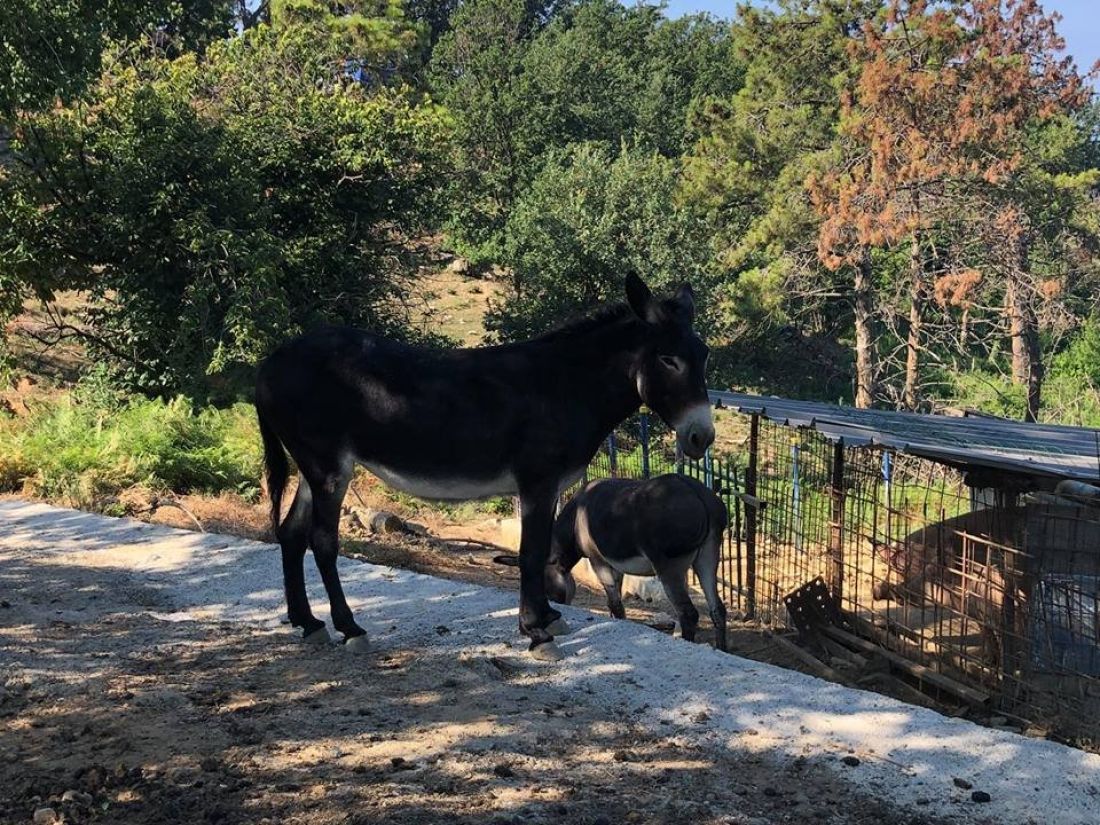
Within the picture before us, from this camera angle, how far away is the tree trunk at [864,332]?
24594 mm

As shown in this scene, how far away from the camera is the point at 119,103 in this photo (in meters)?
18.1

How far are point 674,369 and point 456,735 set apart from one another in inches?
101

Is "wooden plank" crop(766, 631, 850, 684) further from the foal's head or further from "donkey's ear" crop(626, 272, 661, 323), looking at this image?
"donkey's ear" crop(626, 272, 661, 323)

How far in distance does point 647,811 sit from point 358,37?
37.0m

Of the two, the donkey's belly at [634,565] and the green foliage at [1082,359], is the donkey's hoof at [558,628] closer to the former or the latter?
the donkey's belly at [634,565]

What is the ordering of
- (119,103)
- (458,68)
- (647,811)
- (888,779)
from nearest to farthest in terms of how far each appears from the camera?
(647,811)
(888,779)
(119,103)
(458,68)

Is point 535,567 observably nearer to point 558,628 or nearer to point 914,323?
point 558,628

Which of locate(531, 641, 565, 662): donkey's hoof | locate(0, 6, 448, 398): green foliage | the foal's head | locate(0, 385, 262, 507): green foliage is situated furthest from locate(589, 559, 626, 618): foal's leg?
locate(0, 6, 448, 398): green foliage

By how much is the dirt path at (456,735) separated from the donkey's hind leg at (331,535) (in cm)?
20

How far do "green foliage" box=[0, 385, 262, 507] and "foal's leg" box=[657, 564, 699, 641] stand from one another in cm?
793

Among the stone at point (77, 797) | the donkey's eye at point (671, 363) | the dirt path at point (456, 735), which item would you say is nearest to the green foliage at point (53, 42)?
the dirt path at point (456, 735)

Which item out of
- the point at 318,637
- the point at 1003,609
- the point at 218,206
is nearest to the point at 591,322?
the point at 318,637

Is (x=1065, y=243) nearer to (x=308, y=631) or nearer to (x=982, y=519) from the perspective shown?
(x=982, y=519)

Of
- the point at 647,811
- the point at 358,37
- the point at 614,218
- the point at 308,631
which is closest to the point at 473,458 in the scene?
the point at 308,631
